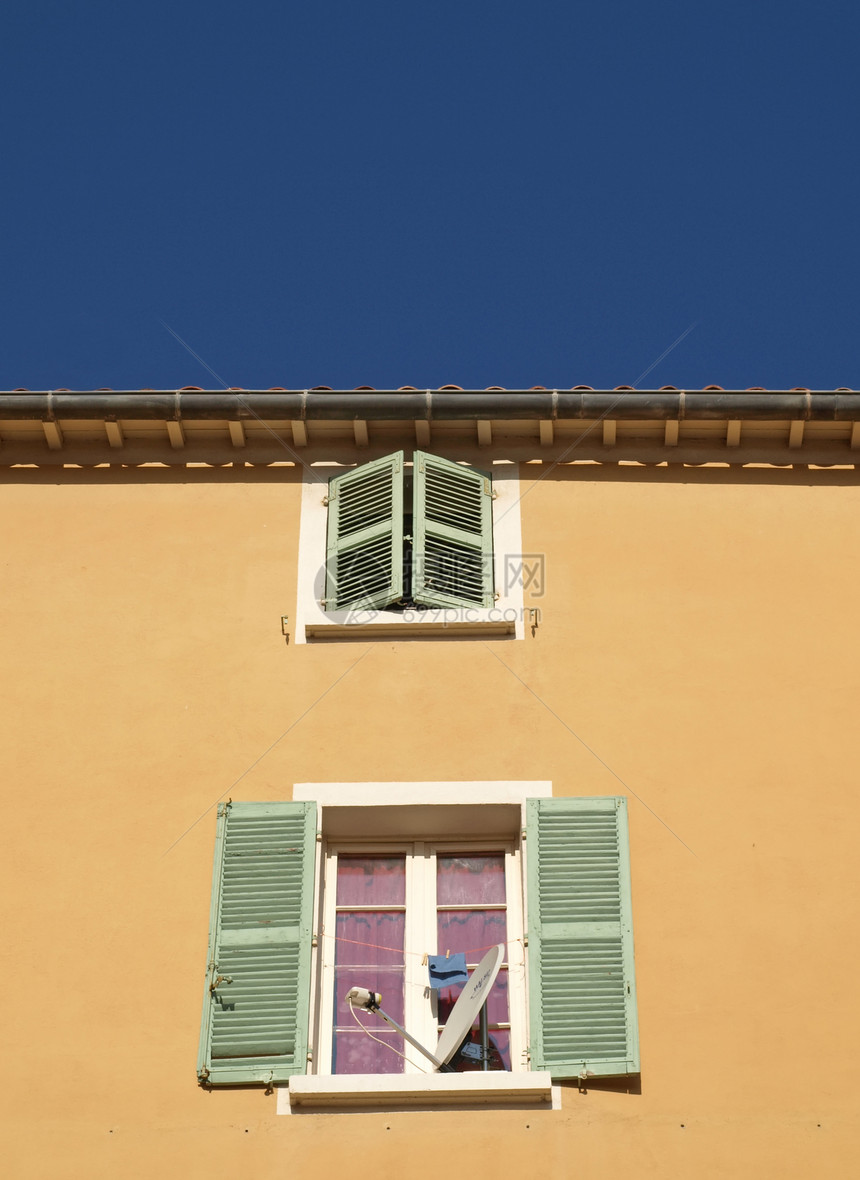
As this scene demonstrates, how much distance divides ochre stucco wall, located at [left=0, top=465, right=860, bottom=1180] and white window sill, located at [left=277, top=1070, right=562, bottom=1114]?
85 mm

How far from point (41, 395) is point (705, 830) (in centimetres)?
501

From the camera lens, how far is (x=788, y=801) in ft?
29.8

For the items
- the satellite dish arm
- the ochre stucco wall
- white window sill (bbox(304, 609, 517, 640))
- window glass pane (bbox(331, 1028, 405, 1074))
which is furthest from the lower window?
white window sill (bbox(304, 609, 517, 640))

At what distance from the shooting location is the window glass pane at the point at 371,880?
9.05 m

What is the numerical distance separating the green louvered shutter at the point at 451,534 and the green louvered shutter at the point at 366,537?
0.13m

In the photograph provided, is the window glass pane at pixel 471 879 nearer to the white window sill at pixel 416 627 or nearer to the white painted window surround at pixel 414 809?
the white painted window surround at pixel 414 809

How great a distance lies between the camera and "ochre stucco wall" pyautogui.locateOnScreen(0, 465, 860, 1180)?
7945mm

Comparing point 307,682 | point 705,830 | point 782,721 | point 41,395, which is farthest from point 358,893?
point 41,395

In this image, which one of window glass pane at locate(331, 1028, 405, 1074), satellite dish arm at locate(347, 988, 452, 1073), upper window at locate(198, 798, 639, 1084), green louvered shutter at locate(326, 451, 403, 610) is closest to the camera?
satellite dish arm at locate(347, 988, 452, 1073)

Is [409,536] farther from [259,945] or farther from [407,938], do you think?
[259,945]

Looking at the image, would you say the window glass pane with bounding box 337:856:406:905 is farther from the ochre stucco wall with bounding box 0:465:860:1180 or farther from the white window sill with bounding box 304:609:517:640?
the white window sill with bounding box 304:609:517:640

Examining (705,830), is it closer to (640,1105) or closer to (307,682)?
(640,1105)

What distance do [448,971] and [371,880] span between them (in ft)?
2.63

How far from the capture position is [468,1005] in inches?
322
